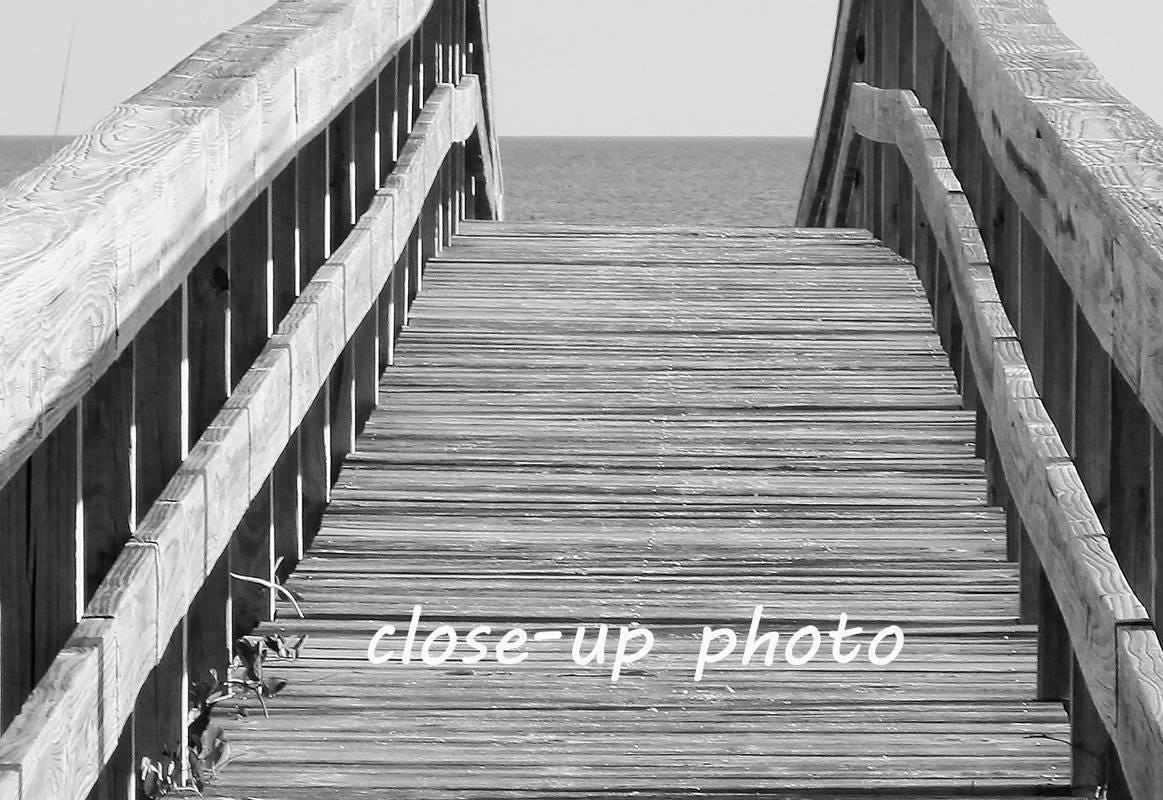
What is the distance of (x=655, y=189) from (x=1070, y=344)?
87.7 m

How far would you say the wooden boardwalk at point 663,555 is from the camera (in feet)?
9.09

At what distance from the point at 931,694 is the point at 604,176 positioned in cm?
10919

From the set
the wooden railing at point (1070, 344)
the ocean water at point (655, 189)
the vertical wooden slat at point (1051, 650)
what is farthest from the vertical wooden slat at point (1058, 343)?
the ocean water at point (655, 189)

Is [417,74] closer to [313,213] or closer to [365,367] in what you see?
[365,367]

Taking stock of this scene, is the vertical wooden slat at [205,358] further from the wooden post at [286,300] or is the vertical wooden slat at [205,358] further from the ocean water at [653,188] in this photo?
the ocean water at [653,188]

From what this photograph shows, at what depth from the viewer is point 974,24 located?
3.70 metres

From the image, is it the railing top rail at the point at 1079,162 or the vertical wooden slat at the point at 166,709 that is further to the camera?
the vertical wooden slat at the point at 166,709

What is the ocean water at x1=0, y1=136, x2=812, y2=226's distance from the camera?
61781mm

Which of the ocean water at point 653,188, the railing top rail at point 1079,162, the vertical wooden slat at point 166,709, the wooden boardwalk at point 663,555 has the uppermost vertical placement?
the railing top rail at point 1079,162

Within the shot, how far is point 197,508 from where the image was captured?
2.39 m

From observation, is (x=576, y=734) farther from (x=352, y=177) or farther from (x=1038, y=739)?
(x=352, y=177)

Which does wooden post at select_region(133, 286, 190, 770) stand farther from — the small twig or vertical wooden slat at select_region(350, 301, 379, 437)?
vertical wooden slat at select_region(350, 301, 379, 437)

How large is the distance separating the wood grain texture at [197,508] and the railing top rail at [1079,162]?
1.20 metres

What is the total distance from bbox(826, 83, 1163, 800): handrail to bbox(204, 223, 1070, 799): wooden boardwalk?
1.38ft
